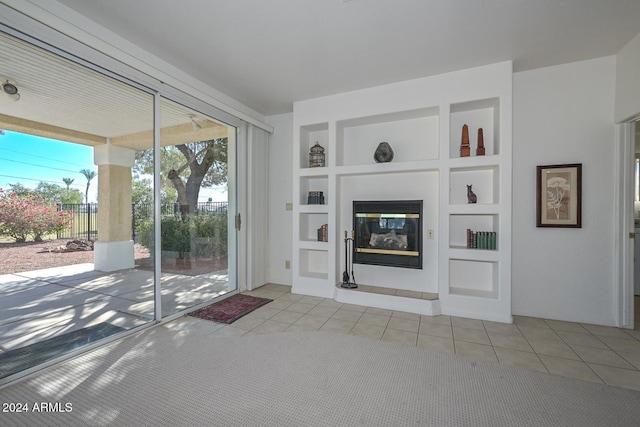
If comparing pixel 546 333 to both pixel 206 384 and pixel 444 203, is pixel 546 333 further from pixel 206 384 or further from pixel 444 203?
pixel 206 384

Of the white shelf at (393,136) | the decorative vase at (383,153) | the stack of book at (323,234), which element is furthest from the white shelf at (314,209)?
the decorative vase at (383,153)

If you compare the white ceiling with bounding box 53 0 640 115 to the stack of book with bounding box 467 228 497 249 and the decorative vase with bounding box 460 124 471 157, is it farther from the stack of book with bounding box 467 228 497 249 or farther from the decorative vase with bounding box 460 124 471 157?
the stack of book with bounding box 467 228 497 249

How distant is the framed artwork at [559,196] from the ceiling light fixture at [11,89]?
15.8 feet

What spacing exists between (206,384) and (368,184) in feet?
9.59

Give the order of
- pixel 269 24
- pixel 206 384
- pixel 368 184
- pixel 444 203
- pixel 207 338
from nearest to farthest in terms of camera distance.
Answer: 1. pixel 206 384
2. pixel 269 24
3. pixel 207 338
4. pixel 444 203
5. pixel 368 184

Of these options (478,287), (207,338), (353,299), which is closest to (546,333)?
(478,287)

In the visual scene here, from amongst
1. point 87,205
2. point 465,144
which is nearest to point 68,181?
point 87,205

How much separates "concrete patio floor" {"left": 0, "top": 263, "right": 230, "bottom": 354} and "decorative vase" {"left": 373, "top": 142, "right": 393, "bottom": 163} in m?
2.84

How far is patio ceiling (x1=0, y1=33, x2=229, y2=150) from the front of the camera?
196 cm

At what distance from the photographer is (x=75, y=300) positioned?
2443 millimetres

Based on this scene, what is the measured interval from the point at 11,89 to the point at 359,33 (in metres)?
2.73

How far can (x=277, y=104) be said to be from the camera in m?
3.99

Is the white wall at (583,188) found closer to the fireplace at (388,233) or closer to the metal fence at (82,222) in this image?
the fireplace at (388,233)

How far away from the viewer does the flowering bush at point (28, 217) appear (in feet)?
6.35
